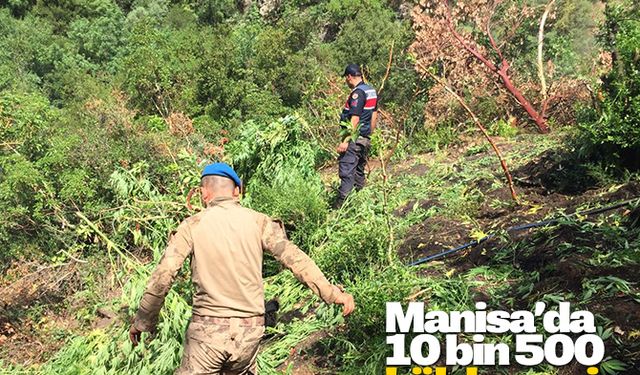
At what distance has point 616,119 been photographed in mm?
5336

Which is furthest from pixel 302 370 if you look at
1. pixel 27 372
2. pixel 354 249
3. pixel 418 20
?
pixel 418 20

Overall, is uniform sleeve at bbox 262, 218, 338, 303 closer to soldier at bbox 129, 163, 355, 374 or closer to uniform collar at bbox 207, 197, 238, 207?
soldier at bbox 129, 163, 355, 374

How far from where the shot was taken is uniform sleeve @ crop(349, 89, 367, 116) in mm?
5949

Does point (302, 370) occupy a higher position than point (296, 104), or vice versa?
point (296, 104)

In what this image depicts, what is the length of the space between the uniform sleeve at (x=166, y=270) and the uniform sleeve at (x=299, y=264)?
1.41 feet

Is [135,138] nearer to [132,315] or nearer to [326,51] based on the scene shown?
[132,315]

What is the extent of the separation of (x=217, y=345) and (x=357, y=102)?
3521 mm

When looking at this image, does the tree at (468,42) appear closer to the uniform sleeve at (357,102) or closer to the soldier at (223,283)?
the uniform sleeve at (357,102)

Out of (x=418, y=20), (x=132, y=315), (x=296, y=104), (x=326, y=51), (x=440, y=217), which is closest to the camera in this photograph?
(x=132, y=315)

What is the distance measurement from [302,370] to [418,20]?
32.7ft

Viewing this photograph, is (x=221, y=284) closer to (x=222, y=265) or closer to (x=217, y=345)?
(x=222, y=265)

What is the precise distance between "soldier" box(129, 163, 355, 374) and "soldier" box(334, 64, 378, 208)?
113 inches

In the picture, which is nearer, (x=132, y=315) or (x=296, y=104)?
(x=132, y=315)

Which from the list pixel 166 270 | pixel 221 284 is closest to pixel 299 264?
pixel 221 284
